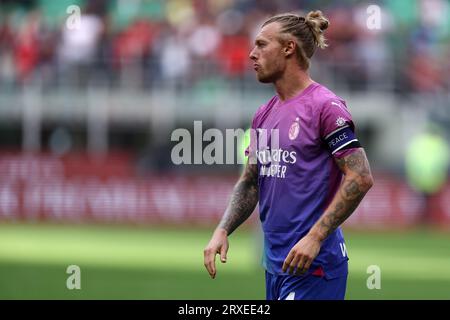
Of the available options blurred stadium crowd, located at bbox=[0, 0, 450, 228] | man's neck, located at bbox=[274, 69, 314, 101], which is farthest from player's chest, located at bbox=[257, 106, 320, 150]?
blurred stadium crowd, located at bbox=[0, 0, 450, 228]

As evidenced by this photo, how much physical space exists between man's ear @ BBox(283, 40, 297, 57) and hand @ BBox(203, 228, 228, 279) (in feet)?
3.89

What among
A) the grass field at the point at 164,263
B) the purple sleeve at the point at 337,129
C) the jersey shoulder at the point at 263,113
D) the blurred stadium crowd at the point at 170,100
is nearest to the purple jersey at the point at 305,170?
the purple sleeve at the point at 337,129

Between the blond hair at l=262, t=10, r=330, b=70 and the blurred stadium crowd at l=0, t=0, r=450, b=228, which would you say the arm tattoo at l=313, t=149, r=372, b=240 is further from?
the blurred stadium crowd at l=0, t=0, r=450, b=228

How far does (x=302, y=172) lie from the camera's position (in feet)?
21.9

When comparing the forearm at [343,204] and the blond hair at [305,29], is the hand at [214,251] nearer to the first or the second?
the forearm at [343,204]

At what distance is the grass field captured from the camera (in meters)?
13.4

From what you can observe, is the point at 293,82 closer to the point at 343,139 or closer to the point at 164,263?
the point at 343,139

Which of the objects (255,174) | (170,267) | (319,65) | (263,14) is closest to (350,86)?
(319,65)

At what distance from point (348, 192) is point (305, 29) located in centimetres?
106

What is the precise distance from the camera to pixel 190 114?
1182 inches

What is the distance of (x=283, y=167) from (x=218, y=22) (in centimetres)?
2526

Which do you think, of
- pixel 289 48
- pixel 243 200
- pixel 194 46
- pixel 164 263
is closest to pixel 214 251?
pixel 243 200

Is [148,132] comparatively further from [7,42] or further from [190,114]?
[7,42]

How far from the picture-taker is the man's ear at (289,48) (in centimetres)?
679
